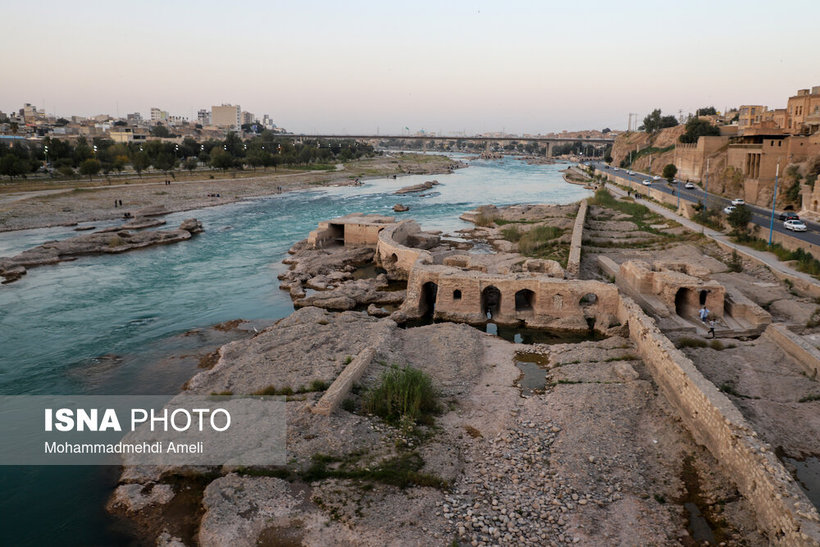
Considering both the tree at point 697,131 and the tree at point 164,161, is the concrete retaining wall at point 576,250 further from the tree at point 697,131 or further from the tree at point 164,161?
the tree at point 164,161

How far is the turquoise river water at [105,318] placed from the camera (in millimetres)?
11305

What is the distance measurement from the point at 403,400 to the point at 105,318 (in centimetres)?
1544

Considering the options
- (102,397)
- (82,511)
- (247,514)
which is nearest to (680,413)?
(247,514)

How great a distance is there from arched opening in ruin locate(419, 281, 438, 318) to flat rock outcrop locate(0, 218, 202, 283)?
21729 millimetres

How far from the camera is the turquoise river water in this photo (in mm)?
11305

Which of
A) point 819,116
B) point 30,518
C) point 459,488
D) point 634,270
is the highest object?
point 819,116

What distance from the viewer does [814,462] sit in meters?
12.0

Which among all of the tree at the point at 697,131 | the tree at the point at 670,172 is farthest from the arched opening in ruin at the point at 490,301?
the tree at the point at 697,131

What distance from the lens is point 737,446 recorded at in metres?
10.8

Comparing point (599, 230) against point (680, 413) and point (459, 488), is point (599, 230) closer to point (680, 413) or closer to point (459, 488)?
point (680, 413)

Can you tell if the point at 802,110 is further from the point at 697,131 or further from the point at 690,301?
the point at 690,301

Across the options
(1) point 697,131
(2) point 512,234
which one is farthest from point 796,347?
(1) point 697,131

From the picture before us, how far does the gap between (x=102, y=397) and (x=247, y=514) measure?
319 inches

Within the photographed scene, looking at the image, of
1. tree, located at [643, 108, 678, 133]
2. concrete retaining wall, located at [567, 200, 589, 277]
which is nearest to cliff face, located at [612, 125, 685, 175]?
tree, located at [643, 108, 678, 133]
